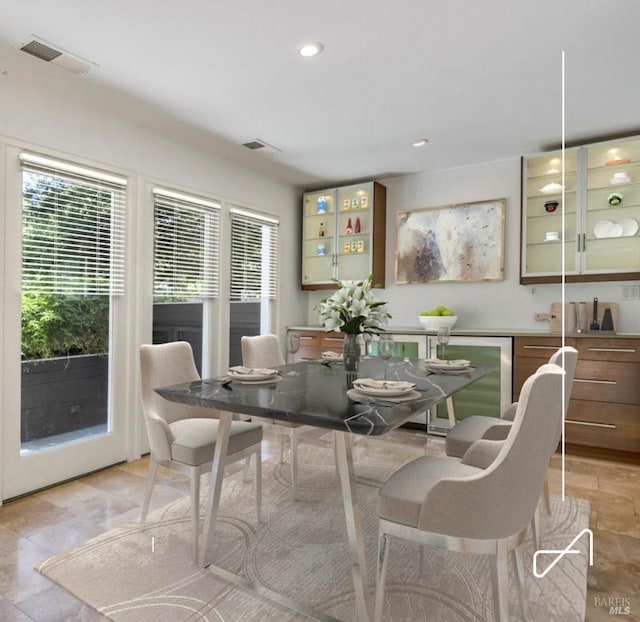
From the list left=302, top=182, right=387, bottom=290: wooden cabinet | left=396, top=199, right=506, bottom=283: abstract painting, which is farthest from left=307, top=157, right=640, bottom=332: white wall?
left=302, top=182, right=387, bottom=290: wooden cabinet

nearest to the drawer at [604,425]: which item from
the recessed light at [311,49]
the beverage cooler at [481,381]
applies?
the beverage cooler at [481,381]

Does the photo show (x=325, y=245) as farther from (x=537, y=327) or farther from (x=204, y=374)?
(x=537, y=327)

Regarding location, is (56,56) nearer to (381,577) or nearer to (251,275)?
(251,275)

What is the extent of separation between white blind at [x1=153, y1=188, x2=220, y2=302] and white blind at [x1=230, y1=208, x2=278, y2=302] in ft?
0.89

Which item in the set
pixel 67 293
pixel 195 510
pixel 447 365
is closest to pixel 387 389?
pixel 447 365

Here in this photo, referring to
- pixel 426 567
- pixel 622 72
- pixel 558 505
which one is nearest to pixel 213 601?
pixel 426 567

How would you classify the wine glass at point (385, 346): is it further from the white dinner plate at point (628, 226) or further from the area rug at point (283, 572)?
the white dinner plate at point (628, 226)

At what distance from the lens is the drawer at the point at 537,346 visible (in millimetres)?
3559

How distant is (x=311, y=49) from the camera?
2.41m

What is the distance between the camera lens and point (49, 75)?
8.73 ft

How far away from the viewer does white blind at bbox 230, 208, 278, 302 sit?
4.38m

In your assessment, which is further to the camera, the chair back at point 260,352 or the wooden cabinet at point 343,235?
the wooden cabinet at point 343,235

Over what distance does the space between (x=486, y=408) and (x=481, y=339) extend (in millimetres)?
592

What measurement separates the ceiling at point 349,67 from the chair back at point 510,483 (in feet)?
5.95
